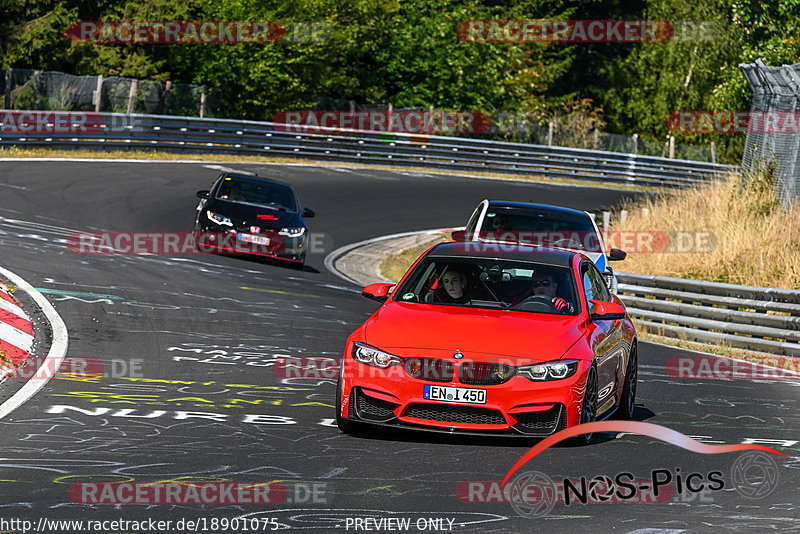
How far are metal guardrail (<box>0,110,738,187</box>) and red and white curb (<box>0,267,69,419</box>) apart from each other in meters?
20.6

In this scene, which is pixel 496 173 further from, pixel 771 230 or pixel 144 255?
pixel 144 255

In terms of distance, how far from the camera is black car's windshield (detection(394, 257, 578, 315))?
10.0 m

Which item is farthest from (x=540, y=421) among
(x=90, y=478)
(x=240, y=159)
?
(x=240, y=159)

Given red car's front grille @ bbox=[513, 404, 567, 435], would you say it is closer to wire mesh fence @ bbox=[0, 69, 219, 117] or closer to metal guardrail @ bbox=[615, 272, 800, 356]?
metal guardrail @ bbox=[615, 272, 800, 356]

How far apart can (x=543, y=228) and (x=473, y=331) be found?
796cm

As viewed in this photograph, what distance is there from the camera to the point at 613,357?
33.2 feet

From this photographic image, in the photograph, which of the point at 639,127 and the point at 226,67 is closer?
the point at 226,67

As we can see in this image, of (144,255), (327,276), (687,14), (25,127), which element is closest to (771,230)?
(327,276)

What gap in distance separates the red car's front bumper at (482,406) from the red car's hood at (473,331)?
6.8 inches

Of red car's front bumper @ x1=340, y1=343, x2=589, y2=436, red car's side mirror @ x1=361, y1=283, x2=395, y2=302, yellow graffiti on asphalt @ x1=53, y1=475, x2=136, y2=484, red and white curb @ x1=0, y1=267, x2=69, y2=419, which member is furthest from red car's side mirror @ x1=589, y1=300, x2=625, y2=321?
red and white curb @ x1=0, y1=267, x2=69, y2=419

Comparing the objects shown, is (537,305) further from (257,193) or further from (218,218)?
(257,193)

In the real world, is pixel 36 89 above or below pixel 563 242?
above

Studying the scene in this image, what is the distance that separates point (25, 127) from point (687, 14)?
43.5 m

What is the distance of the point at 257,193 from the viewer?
76.0ft
